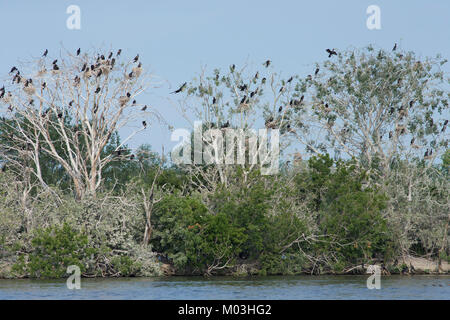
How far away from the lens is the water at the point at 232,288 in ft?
79.1

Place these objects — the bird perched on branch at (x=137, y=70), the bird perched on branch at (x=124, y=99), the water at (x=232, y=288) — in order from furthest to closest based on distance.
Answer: the bird perched on branch at (x=137, y=70) < the bird perched on branch at (x=124, y=99) < the water at (x=232, y=288)

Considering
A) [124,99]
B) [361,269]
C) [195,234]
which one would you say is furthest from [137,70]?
[361,269]

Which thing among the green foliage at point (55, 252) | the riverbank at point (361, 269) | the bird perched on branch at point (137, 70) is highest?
the bird perched on branch at point (137, 70)

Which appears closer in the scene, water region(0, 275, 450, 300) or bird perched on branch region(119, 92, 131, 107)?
water region(0, 275, 450, 300)

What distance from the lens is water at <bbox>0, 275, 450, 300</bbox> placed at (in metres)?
24.1

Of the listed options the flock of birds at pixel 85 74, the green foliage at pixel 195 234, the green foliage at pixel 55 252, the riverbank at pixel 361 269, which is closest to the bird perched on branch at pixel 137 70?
the flock of birds at pixel 85 74

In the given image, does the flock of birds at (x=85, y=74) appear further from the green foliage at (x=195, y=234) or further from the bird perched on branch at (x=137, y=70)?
the green foliage at (x=195, y=234)

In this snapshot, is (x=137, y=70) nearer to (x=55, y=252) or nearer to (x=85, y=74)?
(x=85, y=74)

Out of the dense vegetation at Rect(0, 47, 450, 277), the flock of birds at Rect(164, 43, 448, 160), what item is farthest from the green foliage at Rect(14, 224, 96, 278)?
the flock of birds at Rect(164, 43, 448, 160)

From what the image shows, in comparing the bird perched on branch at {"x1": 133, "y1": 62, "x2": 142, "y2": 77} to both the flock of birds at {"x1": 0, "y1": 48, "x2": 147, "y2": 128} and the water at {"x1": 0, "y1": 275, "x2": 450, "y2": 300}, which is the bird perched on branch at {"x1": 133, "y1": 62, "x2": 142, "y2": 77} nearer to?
the flock of birds at {"x1": 0, "y1": 48, "x2": 147, "y2": 128}

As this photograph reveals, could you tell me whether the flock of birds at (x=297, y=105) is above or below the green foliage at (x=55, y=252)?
above

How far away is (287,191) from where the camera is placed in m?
33.2

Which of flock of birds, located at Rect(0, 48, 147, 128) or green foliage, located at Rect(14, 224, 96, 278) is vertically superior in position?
flock of birds, located at Rect(0, 48, 147, 128)

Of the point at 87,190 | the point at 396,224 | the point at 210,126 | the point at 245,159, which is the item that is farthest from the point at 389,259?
the point at 87,190
